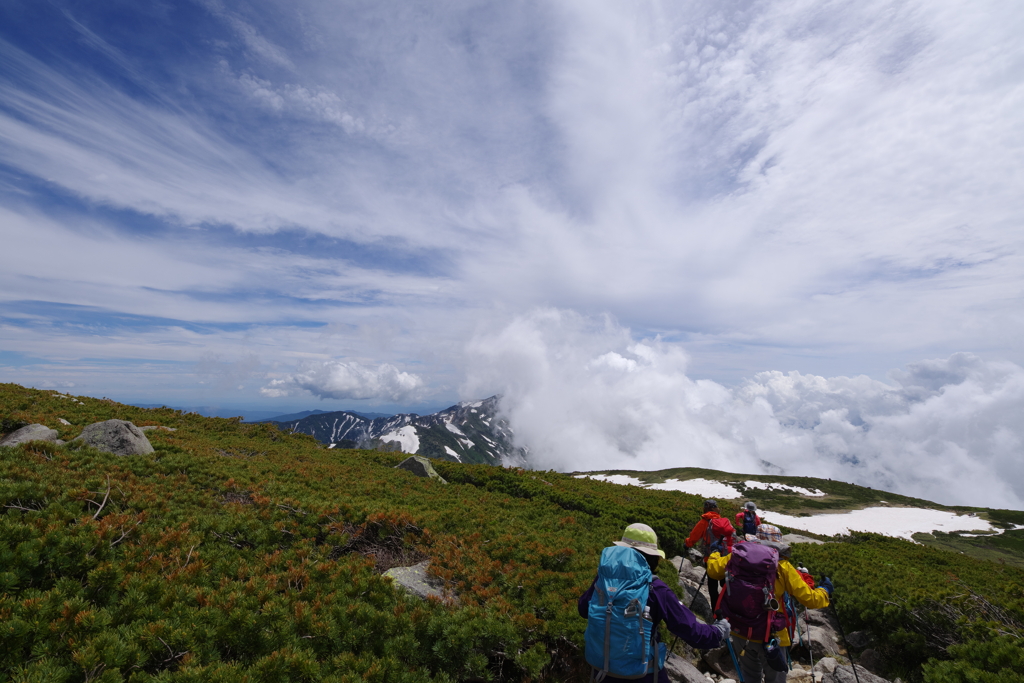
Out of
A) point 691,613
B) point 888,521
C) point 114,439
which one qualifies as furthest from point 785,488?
point 114,439

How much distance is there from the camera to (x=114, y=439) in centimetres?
1318

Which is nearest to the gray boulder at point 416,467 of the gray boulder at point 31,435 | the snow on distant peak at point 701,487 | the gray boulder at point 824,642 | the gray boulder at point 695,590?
the gray boulder at point 695,590

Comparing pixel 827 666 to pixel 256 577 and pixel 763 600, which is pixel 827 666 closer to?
pixel 763 600

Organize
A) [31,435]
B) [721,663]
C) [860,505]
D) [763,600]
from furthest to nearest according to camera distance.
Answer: [860,505]
[31,435]
[721,663]
[763,600]

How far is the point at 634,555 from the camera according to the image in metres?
5.56

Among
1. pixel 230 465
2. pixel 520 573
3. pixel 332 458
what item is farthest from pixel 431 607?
pixel 332 458

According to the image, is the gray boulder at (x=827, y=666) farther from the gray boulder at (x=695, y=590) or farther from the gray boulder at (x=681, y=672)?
the gray boulder at (x=681, y=672)

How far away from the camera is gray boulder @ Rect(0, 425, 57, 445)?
1254cm

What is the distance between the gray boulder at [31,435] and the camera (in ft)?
41.1

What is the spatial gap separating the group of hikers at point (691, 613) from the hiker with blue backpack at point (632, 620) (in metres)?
0.01

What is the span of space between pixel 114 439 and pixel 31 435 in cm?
245

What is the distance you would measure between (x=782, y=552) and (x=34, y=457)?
1748 cm

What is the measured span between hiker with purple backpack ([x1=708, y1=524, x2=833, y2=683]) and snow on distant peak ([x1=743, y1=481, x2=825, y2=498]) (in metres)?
111

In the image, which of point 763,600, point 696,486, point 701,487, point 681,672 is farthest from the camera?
point 696,486
